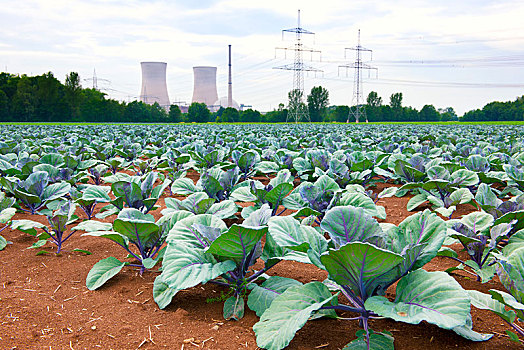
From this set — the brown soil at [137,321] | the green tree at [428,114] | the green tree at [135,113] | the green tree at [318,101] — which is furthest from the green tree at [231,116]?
the brown soil at [137,321]

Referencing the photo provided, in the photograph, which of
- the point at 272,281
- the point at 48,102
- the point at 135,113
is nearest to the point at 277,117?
the point at 135,113

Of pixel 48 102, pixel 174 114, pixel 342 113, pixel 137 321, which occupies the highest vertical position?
pixel 48 102

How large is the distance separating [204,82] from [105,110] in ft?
56.9

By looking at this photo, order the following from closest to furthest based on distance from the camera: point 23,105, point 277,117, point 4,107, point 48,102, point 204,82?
point 4,107
point 23,105
point 48,102
point 277,117
point 204,82

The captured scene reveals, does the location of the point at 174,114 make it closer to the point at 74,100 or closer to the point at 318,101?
the point at 74,100

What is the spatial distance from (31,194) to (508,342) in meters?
4.04

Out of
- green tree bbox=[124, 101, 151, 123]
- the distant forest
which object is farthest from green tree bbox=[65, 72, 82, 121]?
green tree bbox=[124, 101, 151, 123]

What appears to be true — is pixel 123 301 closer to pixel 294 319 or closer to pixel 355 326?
pixel 294 319

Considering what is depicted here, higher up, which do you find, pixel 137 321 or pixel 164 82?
pixel 164 82

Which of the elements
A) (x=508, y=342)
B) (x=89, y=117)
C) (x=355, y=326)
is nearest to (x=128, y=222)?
(x=355, y=326)

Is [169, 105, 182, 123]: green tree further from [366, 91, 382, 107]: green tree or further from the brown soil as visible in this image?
the brown soil

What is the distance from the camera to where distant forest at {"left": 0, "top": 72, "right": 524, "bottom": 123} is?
5550 cm

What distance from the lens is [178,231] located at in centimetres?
204

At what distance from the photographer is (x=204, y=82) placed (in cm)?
6350
